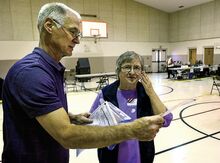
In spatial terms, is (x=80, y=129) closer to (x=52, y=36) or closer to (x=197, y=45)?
(x=52, y=36)

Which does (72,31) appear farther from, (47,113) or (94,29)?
(94,29)

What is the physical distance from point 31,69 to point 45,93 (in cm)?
14

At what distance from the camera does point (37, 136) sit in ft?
3.11

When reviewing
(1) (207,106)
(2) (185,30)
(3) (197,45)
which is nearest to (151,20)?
(2) (185,30)

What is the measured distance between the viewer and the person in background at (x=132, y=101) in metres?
1.66

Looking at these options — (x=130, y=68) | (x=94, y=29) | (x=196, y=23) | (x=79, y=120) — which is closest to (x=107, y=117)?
(x=79, y=120)

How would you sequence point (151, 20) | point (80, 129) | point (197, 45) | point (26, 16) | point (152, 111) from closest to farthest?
point (80, 129)
point (152, 111)
point (26, 16)
point (197, 45)
point (151, 20)

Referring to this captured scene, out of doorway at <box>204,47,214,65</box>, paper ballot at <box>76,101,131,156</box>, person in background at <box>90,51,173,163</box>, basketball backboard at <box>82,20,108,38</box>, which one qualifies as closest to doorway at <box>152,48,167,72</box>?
doorway at <box>204,47,214,65</box>

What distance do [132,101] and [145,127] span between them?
2.92 ft

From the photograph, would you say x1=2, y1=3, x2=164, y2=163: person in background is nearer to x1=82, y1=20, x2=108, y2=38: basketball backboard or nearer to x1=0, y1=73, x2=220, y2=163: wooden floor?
x1=0, y1=73, x2=220, y2=163: wooden floor

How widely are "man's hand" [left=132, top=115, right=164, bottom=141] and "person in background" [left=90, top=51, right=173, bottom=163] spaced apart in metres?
0.71

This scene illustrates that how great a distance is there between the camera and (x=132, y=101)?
1.78 metres

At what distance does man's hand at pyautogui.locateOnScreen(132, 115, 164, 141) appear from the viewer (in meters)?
0.87

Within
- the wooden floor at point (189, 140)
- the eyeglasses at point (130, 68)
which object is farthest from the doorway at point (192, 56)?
the eyeglasses at point (130, 68)
